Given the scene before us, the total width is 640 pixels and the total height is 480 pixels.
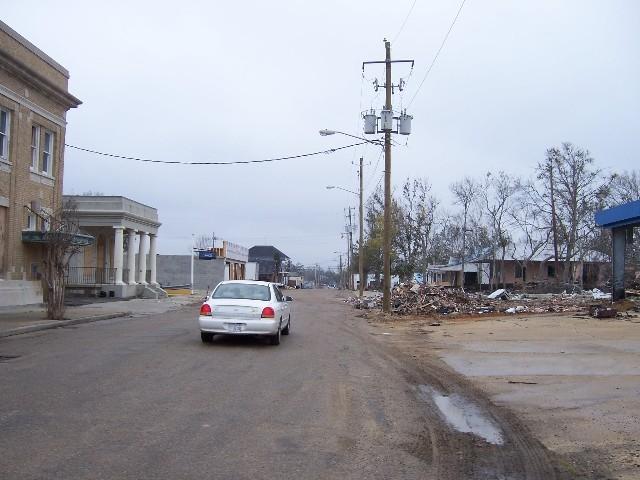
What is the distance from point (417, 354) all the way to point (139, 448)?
9.13 meters

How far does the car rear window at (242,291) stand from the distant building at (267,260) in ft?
290

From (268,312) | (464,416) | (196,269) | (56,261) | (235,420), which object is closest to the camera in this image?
(235,420)

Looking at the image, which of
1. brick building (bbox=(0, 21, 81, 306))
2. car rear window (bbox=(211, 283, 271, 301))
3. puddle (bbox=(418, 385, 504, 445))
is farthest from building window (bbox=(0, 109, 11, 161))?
puddle (bbox=(418, 385, 504, 445))

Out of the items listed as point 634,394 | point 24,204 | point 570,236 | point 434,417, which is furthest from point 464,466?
point 570,236

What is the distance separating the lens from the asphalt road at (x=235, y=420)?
225 inches

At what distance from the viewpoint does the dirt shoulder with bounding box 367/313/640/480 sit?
6676 millimetres

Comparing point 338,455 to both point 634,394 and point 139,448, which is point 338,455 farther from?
point 634,394

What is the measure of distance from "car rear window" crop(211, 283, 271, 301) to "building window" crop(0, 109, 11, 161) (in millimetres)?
14178

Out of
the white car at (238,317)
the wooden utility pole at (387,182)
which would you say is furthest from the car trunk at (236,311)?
the wooden utility pole at (387,182)

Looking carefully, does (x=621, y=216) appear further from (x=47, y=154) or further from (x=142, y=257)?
(x=142, y=257)

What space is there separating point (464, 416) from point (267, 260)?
368ft

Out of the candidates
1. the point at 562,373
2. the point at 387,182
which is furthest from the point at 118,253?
the point at 562,373

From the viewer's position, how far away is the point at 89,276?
3881 cm

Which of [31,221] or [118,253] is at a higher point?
[31,221]
